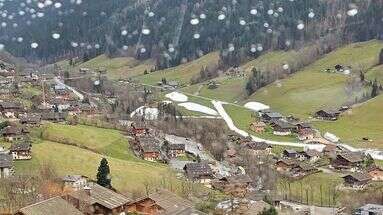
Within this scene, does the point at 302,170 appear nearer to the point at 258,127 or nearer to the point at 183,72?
the point at 258,127

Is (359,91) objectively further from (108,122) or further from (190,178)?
(190,178)

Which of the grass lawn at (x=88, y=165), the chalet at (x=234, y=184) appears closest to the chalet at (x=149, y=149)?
the grass lawn at (x=88, y=165)

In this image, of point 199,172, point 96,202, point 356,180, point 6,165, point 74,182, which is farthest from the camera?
point 356,180

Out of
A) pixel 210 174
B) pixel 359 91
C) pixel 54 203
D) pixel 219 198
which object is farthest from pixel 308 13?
pixel 54 203

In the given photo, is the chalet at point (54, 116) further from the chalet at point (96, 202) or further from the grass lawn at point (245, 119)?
the chalet at point (96, 202)

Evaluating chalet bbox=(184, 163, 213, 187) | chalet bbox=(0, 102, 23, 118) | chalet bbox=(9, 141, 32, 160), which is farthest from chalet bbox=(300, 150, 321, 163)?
chalet bbox=(0, 102, 23, 118)

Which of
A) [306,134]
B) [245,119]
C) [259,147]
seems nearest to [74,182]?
[259,147]
